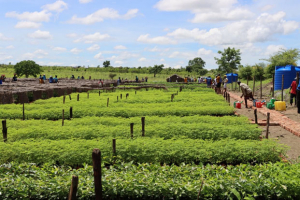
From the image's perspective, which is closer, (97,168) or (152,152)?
(97,168)

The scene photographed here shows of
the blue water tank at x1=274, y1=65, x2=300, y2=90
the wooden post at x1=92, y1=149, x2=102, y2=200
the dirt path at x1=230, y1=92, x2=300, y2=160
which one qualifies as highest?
the blue water tank at x1=274, y1=65, x2=300, y2=90

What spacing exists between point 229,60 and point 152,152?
70056 mm

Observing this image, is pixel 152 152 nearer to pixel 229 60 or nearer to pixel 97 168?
pixel 97 168

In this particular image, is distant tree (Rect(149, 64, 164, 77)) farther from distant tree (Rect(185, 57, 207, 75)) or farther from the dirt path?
the dirt path

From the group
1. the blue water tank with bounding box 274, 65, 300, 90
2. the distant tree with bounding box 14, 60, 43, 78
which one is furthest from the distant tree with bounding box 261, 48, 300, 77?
the distant tree with bounding box 14, 60, 43, 78

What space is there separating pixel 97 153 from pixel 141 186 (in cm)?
145

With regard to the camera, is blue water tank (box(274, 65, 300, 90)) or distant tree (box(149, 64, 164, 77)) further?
distant tree (box(149, 64, 164, 77))

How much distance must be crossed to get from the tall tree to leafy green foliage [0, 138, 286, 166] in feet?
223

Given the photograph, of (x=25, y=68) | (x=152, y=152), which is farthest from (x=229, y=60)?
(x=152, y=152)

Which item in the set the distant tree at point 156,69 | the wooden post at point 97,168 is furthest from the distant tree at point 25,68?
the wooden post at point 97,168

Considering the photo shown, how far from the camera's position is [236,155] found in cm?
846

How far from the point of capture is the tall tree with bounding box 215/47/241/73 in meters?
73.8

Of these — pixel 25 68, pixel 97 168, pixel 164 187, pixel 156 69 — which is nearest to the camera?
pixel 97 168

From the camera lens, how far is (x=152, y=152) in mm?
8523
